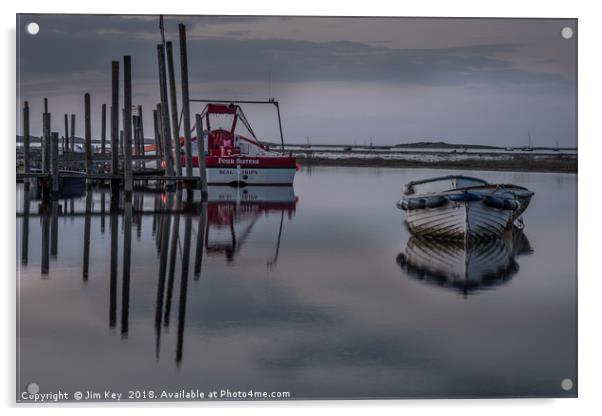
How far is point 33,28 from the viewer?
344 inches

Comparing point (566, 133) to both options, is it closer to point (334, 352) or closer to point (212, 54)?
point (334, 352)

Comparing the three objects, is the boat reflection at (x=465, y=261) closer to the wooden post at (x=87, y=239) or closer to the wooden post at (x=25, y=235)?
the wooden post at (x=87, y=239)

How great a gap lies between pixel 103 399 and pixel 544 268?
596 cm

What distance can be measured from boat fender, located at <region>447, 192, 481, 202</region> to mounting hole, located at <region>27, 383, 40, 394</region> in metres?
8.06

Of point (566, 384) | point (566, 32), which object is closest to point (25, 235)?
point (566, 32)

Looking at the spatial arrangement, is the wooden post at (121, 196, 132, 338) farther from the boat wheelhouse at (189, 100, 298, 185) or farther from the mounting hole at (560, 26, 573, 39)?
the boat wheelhouse at (189, 100, 298, 185)

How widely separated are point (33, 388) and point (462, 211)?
8.22m

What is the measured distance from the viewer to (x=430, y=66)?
1054cm

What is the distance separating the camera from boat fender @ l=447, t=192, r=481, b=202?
14508 mm

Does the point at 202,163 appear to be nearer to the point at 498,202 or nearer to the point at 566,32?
the point at 498,202

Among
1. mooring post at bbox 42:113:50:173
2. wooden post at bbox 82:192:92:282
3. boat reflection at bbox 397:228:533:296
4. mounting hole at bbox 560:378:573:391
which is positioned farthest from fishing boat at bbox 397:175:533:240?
mooring post at bbox 42:113:50:173

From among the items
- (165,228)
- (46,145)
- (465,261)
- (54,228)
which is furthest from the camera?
(46,145)

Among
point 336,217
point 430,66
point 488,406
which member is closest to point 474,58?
point 430,66

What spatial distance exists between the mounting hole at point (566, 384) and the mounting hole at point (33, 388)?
3949 mm
